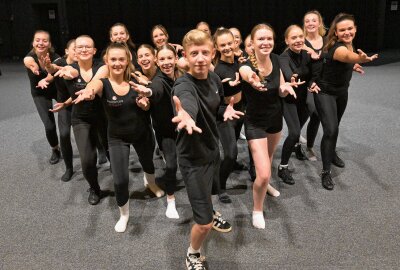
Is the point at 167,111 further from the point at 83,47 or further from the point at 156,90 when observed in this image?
the point at 83,47

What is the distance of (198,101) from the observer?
1.93 meters

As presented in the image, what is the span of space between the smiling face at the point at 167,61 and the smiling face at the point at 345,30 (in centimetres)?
140

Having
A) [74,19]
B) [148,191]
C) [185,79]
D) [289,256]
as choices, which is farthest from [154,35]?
[74,19]

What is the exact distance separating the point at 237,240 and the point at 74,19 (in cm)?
1070

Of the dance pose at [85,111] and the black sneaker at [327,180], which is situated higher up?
Result: the dance pose at [85,111]

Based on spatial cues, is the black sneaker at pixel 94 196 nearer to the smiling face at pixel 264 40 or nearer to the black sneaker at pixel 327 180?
the smiling face at pixel 264 40

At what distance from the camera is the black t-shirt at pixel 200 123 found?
1.93 metres

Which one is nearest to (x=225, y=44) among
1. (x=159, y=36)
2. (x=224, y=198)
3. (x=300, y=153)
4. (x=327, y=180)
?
(x=159, y=36)

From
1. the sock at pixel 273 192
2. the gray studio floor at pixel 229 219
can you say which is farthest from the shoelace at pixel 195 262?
the sock at pixel 273 192

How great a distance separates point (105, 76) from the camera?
276cm

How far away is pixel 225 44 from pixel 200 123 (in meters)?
1.07

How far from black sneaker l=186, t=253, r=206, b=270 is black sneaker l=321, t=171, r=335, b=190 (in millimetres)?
1539

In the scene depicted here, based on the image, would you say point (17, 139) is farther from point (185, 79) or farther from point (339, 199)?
point (339, 199)

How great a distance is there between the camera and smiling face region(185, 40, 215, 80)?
192 centimetres
